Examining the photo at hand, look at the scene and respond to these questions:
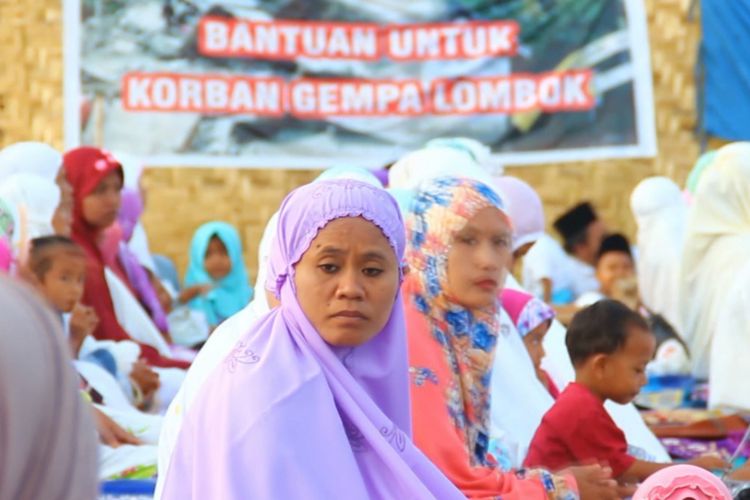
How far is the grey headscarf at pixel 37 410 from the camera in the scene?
1199 millimetres

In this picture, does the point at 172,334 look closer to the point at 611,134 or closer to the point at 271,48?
the point at 271,48

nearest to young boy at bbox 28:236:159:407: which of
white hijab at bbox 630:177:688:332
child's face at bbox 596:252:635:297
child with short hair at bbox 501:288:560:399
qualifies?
child with short hair at bbox 501:288:560:399

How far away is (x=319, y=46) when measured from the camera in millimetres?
8789

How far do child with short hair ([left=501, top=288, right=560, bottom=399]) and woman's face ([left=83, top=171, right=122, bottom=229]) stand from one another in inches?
75.5

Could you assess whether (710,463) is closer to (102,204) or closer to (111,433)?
(111,433)

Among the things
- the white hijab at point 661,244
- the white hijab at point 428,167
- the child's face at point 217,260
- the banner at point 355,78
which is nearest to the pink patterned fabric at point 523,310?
the white hijab at point 428,167

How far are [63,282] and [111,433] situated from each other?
0.47m

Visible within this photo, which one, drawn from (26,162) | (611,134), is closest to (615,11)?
(611,134)

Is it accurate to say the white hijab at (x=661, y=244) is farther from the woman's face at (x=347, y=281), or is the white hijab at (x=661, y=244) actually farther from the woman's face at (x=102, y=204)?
the woman's face at (x=347, y=281)

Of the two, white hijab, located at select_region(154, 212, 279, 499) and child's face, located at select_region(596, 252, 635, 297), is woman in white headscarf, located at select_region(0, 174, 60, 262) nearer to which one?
white hijab, located at select_region(154, 212, 279, 499)

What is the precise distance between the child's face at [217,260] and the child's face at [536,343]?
388cm

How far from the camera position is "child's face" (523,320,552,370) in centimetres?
430

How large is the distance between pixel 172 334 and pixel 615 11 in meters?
3.41

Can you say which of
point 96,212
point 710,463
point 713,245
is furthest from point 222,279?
point 710,463
